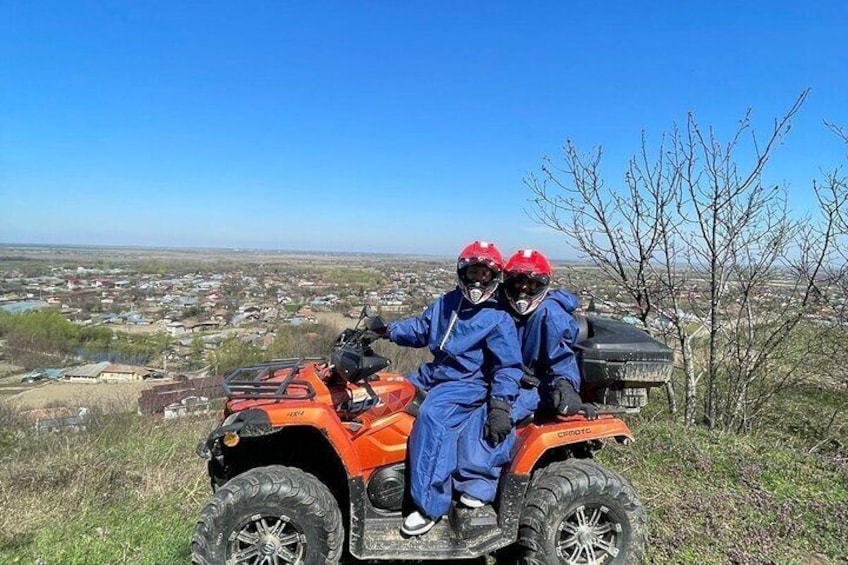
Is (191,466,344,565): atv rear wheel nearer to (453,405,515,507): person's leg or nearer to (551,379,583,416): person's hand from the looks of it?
(453,405,515,507): person's leg

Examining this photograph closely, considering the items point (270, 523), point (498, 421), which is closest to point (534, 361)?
point (498, 421)

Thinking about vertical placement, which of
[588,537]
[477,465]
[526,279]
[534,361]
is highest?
[526,279]

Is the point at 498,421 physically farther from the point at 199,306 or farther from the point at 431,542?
the point at 199,306

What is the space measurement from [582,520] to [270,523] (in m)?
1.90

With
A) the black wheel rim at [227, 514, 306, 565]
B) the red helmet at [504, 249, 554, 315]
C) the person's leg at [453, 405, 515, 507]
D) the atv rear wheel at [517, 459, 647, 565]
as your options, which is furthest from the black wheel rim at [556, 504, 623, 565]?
the black wheel rim at [227, 514, 306, 565]

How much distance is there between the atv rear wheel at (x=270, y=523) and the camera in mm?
2748

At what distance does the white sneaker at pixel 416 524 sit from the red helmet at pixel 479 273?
1.35 m

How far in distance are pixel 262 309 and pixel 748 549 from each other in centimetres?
2230

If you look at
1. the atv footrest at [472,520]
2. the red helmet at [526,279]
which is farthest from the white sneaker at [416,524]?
the red helmet at [526,279]

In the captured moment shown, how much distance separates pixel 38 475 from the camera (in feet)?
15.0

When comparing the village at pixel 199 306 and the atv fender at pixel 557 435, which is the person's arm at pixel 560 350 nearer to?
the atv fender at pixel 557 435

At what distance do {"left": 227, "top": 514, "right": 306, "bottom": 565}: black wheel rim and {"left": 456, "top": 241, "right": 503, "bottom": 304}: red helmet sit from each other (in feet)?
5.74

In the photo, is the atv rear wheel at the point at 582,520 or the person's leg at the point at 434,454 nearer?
the person's leg at the point at 434,454

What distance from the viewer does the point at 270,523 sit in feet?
9.43
